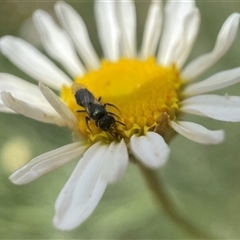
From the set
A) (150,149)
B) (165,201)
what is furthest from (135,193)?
(150,149)

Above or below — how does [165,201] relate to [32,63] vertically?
below

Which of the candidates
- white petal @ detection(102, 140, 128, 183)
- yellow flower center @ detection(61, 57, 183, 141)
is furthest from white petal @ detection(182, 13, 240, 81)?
white petal @ detection(102, 140, 128, 183)

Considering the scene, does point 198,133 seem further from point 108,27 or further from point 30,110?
point 108,27

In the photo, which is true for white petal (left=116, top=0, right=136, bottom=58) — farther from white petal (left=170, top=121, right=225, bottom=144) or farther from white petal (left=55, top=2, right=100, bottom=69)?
white petal (left=170, top=121, right=225, bottom=144)

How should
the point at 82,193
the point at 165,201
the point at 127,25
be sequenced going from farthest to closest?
the point at 127,25 → the point at 165,201 → the point at 82,193

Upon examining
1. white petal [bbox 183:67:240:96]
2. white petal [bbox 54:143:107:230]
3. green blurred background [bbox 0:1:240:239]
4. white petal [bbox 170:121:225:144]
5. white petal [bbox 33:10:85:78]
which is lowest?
green blurred background [bbox 0:1:240:239]

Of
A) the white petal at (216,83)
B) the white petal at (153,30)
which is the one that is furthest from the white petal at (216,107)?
the white petal at (153,30)

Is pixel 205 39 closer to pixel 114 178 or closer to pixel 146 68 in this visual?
pixel 146 68
